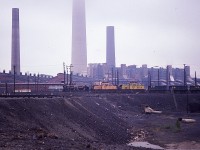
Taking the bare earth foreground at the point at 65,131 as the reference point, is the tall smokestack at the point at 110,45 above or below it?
above

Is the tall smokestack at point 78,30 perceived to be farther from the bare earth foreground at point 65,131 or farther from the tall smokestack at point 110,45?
the bare earth foreground at point 65,131

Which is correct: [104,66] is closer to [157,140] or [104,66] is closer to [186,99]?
[186,99]

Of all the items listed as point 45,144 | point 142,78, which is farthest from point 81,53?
point 45,144

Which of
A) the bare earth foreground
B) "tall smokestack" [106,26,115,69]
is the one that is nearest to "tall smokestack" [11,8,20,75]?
"tall smokestack" [106,26,115,69]

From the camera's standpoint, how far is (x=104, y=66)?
13325cm

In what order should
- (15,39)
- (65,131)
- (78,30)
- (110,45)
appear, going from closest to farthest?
(65,131) → (15,39) → (78,30) → (110,45)

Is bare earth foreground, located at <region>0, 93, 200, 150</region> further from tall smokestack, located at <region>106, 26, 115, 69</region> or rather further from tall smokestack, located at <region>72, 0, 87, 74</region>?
tall smokestack, located at <region>106, 26, 115, 69</region>

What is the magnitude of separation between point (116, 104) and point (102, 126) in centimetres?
2746

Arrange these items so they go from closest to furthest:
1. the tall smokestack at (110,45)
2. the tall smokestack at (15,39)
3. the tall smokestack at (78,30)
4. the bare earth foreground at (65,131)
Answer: the bare earth foreground at (65,131)
the tall smokestack at (15,39)
the tall smokestack at (78,30)
the tall smokestack at (110,45)

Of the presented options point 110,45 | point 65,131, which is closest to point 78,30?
point 110,45

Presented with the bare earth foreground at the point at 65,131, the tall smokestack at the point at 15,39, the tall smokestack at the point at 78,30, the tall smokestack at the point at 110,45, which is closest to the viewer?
the bare earth foreground at the point at 65,131

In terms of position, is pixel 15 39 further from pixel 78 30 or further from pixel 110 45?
pixel 110 45

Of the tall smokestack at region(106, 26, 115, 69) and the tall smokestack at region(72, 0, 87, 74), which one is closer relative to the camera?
the tall smokestack at region(72, 0, 87, 74)

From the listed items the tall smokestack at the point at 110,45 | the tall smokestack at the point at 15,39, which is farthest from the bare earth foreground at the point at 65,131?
the tall smokestack at the point at 110,45
